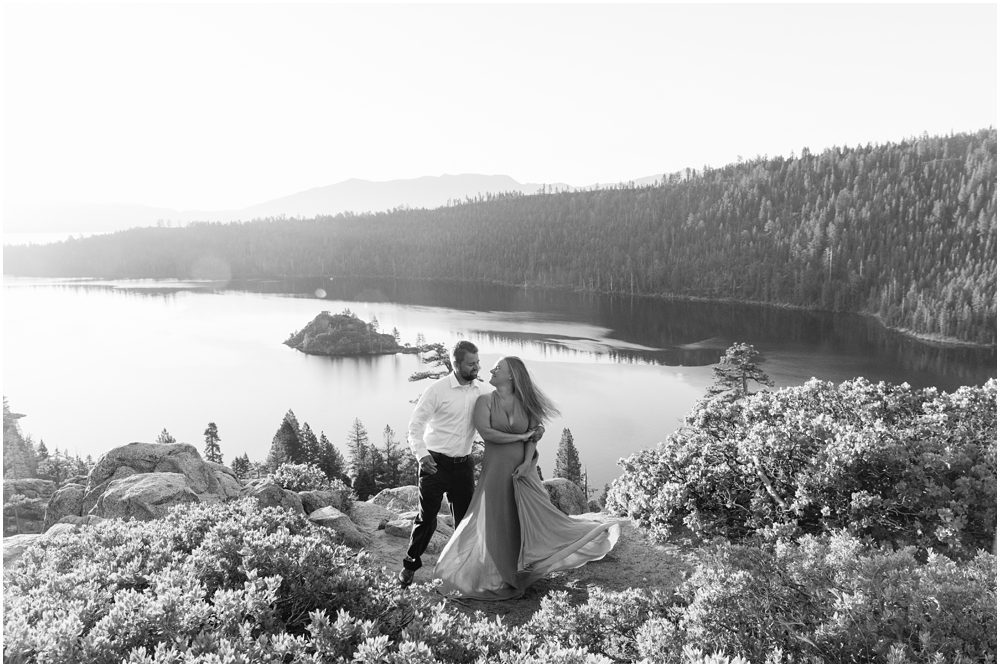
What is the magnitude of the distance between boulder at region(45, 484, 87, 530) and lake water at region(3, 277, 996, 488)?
94.9 feet

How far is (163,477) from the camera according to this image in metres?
9.22

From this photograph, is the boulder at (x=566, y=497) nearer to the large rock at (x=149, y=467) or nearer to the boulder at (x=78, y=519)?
the large rock at (x=149, y=467)

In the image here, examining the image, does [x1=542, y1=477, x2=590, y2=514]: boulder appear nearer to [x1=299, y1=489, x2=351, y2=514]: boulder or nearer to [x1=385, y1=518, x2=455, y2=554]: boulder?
[x1=385, y1=518, x2=455, y2=554]: boulder

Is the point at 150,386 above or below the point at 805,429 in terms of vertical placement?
below

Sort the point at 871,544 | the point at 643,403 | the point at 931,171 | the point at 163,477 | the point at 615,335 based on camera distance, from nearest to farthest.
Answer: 1. the point at 871,544
2. the point at 163,477
3. the point at 643,403
4. the point at 615,335
5. the point at 931,171

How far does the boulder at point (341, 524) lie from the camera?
8484 millimetres

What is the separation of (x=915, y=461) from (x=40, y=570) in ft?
31.5

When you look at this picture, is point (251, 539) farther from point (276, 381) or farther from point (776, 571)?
point (276, 381)

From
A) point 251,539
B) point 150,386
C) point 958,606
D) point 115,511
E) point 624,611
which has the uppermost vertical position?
point 251,539

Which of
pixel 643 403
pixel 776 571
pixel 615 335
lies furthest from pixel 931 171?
pixel 776 571

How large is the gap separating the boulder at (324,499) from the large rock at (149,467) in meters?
1.59

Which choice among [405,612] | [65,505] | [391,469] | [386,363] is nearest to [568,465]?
[391,469]

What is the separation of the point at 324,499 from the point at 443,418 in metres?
4.45

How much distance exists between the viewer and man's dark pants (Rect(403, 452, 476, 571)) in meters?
6.53
